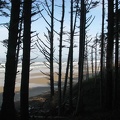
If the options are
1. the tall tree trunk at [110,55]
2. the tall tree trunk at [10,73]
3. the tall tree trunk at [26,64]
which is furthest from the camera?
the tall tree trunk at [110,55]

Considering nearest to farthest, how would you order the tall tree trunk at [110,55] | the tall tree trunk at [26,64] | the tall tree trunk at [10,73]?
the tall tree trunk at [10,73] < the tall tree trunk at [26,64] < the tall tree trunk at [110,55]

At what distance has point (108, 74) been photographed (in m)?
12.8

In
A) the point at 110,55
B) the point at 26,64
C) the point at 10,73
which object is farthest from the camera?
the point at 110,55

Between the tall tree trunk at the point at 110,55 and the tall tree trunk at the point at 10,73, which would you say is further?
the tall tree trunk at the point at 110,55

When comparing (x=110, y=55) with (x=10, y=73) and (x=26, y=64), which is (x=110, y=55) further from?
(x=10, y=73)

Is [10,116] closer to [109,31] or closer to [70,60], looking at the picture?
[109,31]

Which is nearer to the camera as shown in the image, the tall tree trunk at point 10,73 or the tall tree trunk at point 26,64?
the tall tree trunk at point 10,73

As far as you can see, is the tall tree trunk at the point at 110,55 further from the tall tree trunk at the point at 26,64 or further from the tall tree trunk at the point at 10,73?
the tall tree trunk at the point at 10,73

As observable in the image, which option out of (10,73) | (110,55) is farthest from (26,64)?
(110,55)

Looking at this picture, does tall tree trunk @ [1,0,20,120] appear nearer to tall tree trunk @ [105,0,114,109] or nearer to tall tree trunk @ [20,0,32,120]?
tall tree trunk @ [20,0,32,120]

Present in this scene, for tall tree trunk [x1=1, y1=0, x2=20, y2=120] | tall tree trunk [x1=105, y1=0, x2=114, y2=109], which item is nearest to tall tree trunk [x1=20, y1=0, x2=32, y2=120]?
tall tree trunk [x1=1, y1=0, x2=20, y2=120]

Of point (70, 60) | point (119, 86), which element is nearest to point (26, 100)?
point (70, 60)

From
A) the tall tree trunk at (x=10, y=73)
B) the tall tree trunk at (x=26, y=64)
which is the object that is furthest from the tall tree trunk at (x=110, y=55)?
the tall tree trunk at (x=10, y=73)

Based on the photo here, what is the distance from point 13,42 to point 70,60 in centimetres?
721
